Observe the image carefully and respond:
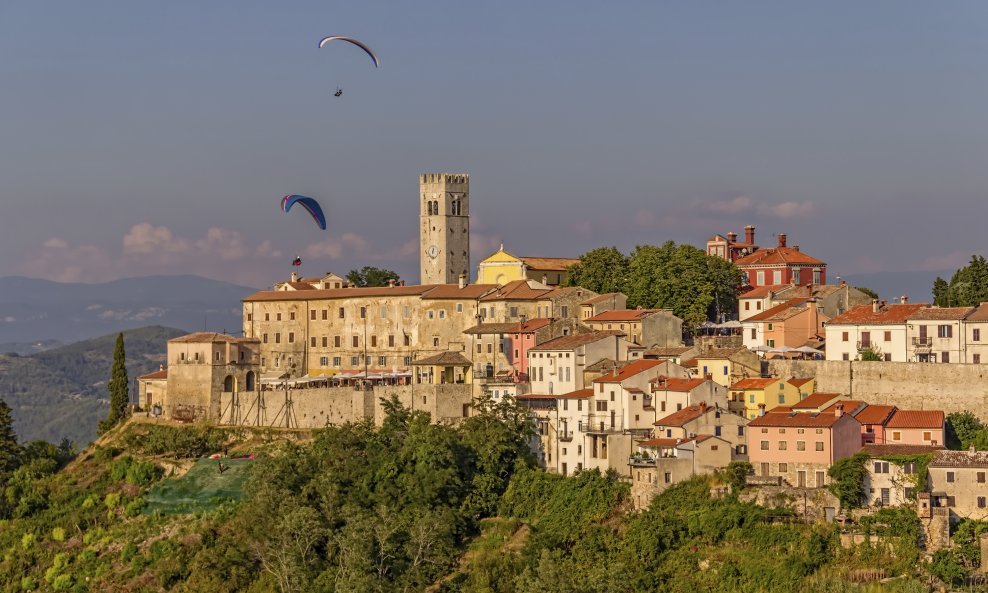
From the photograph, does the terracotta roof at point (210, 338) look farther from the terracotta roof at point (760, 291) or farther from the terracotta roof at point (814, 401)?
the terracotta roof at point (814, 401)

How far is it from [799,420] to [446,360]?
734 inches

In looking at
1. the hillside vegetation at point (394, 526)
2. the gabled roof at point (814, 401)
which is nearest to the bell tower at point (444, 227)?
the hillside vegetation at point (394, 526)

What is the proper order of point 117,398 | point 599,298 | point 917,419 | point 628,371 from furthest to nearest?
point 117,398 → point 599,298 → point 628,371 → point 917,419

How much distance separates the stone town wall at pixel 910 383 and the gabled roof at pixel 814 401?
3.01ft

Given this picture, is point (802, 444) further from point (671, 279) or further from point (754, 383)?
point (671, 279)

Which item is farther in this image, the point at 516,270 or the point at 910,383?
the point at 516,270

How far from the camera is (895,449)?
1812 inches

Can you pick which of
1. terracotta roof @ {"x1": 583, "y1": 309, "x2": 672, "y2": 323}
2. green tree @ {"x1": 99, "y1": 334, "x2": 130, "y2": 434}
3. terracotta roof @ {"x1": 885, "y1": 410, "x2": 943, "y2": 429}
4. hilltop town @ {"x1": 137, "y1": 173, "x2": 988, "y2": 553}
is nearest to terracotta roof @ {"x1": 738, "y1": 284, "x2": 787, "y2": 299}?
hilltop town @ {"x1": 137, "y1": 173, "x2": 988, "y2": 553}

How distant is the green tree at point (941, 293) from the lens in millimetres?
62031

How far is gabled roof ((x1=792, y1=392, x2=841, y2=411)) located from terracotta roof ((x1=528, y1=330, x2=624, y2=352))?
9118mm

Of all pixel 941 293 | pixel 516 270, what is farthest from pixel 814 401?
pixel 516 270

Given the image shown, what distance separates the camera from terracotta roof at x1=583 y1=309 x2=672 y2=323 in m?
61.9

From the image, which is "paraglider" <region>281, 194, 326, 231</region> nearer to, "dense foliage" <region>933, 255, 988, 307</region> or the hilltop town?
the hilltop town

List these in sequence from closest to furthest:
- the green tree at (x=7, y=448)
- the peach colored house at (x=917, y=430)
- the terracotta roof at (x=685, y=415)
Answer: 1. the peach colored house at (x=917, y=430)
2. the terracotta roof at (x=685, y=415)
3. the green tree at (x=7, y=448)
